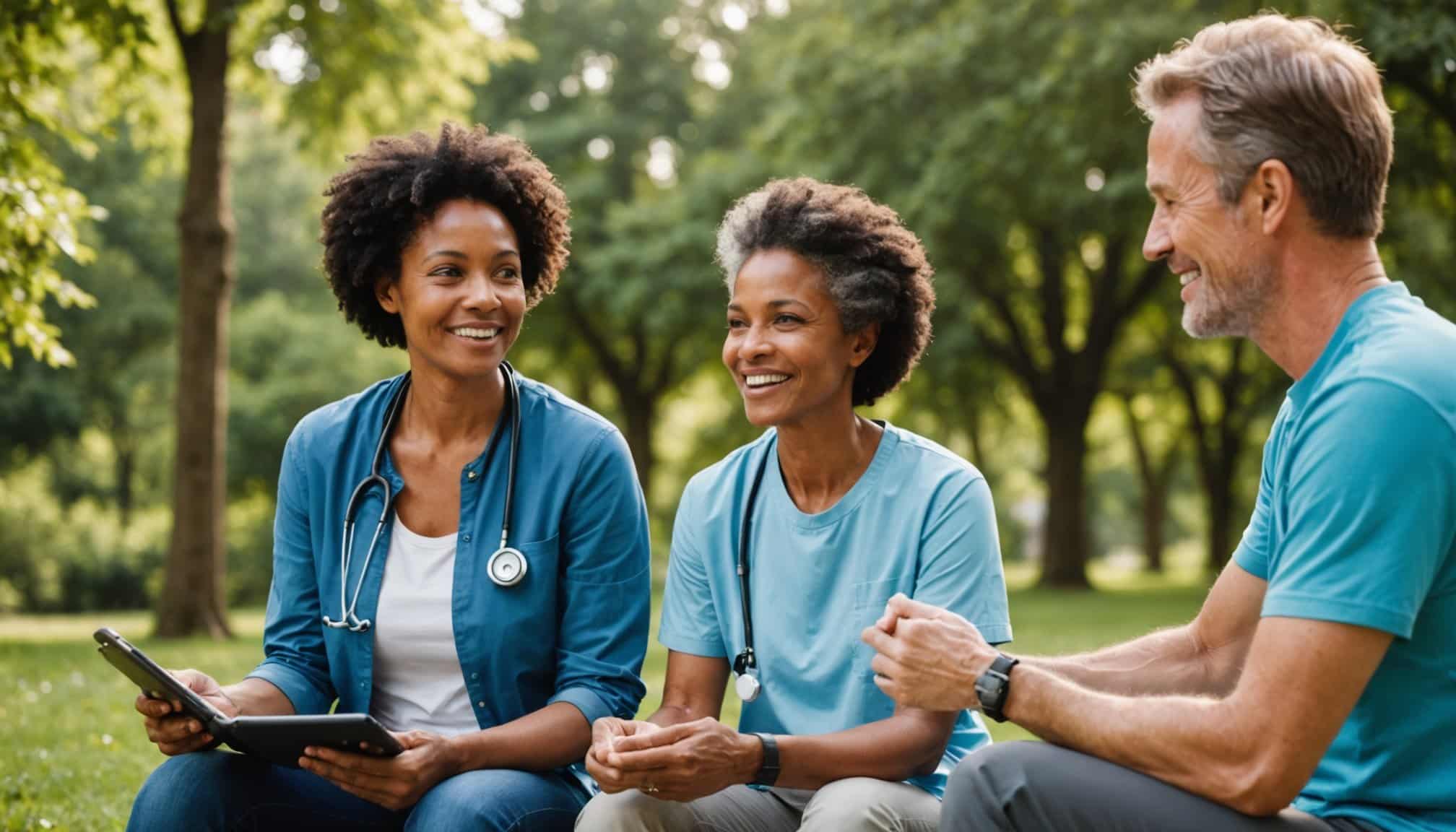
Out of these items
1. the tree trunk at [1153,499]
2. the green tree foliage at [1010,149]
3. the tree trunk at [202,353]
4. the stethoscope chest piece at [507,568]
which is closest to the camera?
the stethoscope chest piece at [507,568]

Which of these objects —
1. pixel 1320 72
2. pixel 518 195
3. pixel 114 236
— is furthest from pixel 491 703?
pixel 114 236

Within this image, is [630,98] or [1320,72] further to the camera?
[630,98]

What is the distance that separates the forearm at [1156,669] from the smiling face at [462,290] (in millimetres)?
1801

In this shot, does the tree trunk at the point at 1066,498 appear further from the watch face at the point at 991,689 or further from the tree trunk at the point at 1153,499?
the watch face at the point at 991,689

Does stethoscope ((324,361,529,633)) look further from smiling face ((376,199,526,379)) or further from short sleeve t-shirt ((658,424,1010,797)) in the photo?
short sleeve t-shirt ((658,424,1010,797))

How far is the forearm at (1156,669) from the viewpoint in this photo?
3.38m

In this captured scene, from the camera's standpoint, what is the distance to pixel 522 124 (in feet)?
87.7

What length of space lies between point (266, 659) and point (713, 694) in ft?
4.25

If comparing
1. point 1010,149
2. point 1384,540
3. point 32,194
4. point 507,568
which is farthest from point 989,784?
A: point 1010,149

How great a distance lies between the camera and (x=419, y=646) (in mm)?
3906

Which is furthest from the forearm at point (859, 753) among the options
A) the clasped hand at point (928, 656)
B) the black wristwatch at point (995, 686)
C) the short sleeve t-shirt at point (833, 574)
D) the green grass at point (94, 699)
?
the green grass at point (94, 699)

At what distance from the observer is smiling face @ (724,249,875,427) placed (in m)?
3.88

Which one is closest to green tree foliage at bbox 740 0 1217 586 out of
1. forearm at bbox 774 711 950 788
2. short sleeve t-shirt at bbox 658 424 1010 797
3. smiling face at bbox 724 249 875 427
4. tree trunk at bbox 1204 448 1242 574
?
tree trunk at bbox 1204 448 1242 574

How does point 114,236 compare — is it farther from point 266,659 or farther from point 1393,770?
point 1393,770
